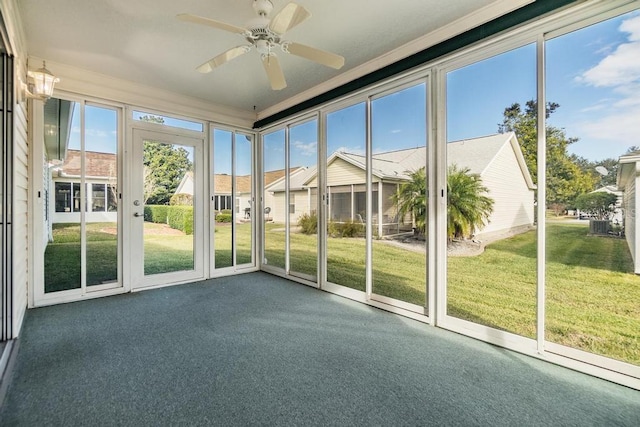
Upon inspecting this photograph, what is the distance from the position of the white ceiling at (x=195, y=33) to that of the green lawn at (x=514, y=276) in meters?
1.90

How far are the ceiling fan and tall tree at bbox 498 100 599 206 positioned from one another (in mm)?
1564

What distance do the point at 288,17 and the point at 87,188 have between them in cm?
317

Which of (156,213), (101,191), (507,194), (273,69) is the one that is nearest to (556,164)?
(507,194)

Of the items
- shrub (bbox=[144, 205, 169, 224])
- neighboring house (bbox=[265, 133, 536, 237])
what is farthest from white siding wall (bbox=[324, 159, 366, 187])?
shrub (bbox=[144, 205, 169, 224])

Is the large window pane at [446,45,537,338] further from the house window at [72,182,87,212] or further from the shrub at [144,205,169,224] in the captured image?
the house window at [72,182,87,212]

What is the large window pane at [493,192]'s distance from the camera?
230 centimetres

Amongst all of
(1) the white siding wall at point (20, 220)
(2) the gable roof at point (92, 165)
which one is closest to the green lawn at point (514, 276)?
(1) the white siding wall at point (20, 220)

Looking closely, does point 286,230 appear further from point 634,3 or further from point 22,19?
point 634,3

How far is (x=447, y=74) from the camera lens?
266 centimetres

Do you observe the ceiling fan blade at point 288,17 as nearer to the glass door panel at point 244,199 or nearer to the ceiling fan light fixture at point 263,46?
the ceiling fan light fixture at point 263,46

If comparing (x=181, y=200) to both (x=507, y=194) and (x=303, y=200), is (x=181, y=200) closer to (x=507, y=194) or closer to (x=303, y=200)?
(x=303, y=200)

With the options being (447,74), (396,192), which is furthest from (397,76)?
(396,192)

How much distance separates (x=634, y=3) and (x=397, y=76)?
1.63 m

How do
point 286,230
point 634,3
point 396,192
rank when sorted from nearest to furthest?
point 634,3, point 396,192, point 286,230
